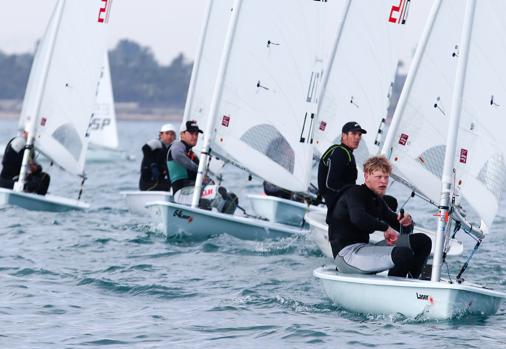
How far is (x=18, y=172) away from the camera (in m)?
16.6

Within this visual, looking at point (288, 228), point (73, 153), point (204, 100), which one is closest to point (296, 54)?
point (288, 228)

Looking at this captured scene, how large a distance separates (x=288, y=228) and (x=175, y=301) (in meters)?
4.21

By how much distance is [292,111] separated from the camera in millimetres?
14102

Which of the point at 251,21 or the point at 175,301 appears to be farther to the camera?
the point at 251,21

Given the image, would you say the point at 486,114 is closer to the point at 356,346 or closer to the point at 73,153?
the point at 356,346

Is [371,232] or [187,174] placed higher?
[187,174]

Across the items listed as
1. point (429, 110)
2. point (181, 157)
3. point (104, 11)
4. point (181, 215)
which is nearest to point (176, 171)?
point (181, 157)

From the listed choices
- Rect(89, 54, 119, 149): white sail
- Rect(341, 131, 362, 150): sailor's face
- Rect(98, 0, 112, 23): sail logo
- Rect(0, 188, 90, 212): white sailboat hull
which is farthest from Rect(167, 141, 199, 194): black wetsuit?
Rect(89, 54, 119, 149): white sail

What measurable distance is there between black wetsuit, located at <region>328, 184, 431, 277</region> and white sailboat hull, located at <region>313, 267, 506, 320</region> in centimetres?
20

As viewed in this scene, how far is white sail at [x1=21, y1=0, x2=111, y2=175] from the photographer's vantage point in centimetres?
1734

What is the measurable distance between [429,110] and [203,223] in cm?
333

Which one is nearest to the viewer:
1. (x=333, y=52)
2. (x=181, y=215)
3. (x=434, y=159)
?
(x=434, y=159)

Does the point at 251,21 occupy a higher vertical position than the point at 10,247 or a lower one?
higher

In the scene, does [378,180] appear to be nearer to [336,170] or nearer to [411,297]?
[411,297]
